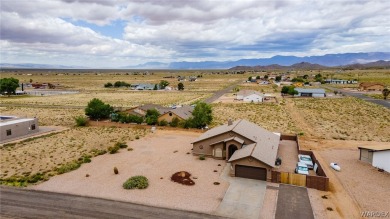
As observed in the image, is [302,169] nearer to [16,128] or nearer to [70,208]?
[70,208]

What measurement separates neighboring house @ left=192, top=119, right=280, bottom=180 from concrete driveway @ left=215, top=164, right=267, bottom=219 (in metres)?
1.21

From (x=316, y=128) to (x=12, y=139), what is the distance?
56597mm

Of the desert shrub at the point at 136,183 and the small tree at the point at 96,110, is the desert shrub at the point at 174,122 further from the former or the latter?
the desert shrub at the point at 136,183

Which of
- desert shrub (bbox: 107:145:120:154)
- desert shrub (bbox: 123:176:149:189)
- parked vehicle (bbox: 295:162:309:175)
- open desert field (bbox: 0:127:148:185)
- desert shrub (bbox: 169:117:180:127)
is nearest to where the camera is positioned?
desert shrub (bbox: 123:176:149:189)

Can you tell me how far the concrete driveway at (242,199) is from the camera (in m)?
24.4

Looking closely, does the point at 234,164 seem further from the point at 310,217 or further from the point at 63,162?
the point at 63,162

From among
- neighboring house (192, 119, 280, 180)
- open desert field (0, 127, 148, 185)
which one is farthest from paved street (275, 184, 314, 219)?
open desert field (0, 127, 148, 185)

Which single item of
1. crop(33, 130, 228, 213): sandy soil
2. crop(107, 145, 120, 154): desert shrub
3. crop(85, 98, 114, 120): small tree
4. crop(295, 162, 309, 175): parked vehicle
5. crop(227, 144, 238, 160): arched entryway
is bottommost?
crop(33, 130, 228, 213): sandy soil

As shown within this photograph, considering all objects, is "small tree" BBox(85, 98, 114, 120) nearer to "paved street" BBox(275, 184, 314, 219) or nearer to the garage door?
the garage door

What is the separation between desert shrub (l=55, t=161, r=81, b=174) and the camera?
34.3 m

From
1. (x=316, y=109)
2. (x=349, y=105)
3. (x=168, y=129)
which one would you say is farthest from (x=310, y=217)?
(x=349, y=105)

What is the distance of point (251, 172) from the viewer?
32.0 meters

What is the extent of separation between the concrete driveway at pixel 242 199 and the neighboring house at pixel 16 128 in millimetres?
38905

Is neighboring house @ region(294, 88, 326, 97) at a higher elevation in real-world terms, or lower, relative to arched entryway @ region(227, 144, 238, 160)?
higher
